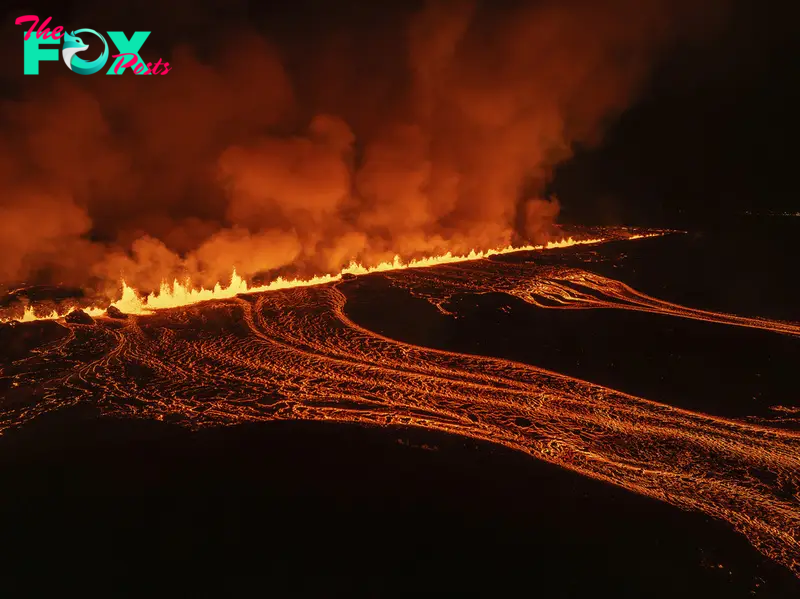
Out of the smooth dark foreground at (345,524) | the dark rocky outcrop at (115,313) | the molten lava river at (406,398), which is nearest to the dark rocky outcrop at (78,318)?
the molten lava river at (406,398)

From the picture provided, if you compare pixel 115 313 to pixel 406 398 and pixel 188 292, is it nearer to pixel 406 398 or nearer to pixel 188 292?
pixel 188 292

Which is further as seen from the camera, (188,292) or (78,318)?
(188,292)

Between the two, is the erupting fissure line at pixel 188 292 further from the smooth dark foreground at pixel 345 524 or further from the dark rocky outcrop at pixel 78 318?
the smooth dark foreground at pixel 345 524

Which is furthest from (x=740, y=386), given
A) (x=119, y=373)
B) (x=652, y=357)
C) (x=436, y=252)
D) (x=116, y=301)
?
(x=116, y=301)

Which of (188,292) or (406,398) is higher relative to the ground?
(188,292)

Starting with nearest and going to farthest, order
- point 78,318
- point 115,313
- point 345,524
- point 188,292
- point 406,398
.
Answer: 1. point 345,524
2. point 406,398
3. point 78,318
4. point 115,313
5. point 188,292

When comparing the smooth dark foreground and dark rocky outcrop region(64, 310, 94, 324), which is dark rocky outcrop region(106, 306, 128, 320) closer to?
dark rocky outcrop region(64, 310, 94, 324)

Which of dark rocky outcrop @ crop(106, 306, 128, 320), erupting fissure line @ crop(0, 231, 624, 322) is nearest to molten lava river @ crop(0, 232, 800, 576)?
dark rocky outcrop @ crop(106, 306, 128, 320)

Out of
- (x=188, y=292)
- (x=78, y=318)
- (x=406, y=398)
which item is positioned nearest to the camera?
(x=406, y=398)

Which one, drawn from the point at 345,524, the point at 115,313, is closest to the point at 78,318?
the point at 115,313
